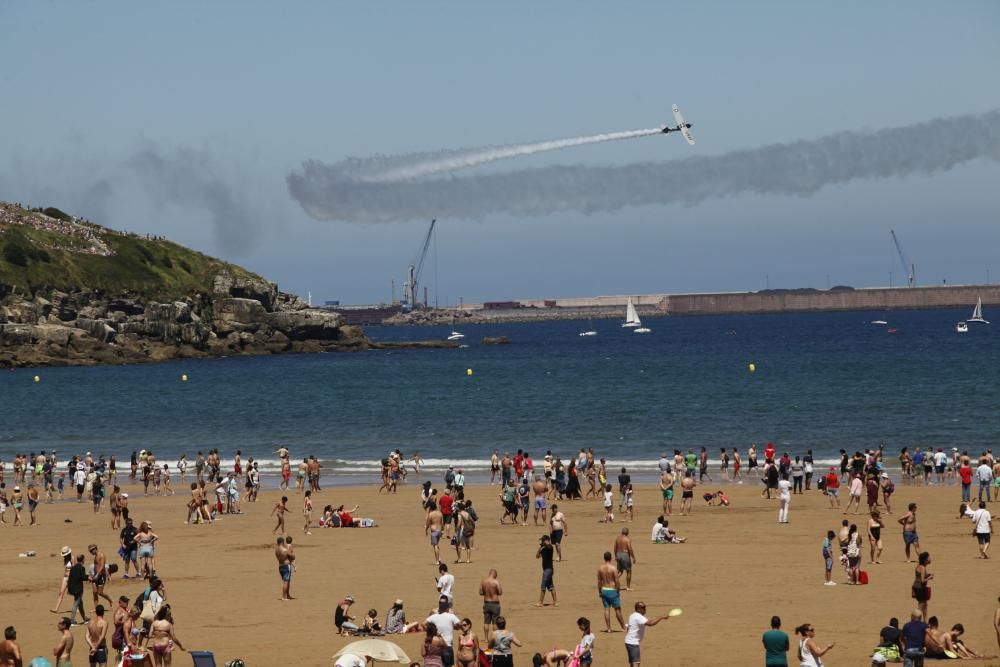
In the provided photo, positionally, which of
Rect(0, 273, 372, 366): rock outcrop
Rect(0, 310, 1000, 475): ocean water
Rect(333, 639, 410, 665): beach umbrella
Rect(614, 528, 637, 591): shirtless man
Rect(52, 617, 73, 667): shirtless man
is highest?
Rect(0, 273, 372, 366): rock outcrop

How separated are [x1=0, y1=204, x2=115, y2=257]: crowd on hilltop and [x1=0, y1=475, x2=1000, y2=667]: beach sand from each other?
375 ft

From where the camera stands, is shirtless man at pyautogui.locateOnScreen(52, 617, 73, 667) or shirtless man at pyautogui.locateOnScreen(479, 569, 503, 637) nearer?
shirtless man at pyautogui.locateOnScreen(52, 617, 73, 667)

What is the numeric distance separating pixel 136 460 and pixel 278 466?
21.7 ft

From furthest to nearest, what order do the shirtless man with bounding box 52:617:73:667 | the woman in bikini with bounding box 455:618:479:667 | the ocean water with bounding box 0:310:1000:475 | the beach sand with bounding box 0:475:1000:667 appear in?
the ocean water with bounding box 0:310:1000:475
the beach sand with bounding box 0:475:1000:667
the shirtless man with bounding box 52:617:73:667
the woman in bikini with bounding box 455:618:479:667

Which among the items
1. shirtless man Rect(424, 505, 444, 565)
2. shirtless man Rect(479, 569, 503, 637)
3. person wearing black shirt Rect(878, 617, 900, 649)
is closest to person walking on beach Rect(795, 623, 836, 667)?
person wearing black shirt Rect(878, 617, 900, 649)

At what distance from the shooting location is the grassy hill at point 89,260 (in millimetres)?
132000

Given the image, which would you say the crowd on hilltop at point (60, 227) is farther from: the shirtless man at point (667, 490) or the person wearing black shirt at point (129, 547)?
the person wearing black shirt at point (129, 547)

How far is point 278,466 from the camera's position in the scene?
5306cm

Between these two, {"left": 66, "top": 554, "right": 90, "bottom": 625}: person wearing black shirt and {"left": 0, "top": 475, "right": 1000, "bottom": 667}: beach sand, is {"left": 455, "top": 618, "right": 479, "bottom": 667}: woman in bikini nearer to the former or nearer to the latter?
{"left": 0, "top": 475, "right": 1000, "bottom": 667}: beach sand

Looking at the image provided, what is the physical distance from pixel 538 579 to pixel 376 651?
24.8 feet

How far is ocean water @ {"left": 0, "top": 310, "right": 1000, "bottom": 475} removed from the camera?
2386 inches

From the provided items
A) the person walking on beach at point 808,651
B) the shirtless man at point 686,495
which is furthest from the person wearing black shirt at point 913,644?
the shirtless man at point 686,495

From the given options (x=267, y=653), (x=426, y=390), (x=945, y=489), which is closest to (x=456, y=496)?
(x=267, y=653)

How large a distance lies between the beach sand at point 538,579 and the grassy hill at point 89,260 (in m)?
101
